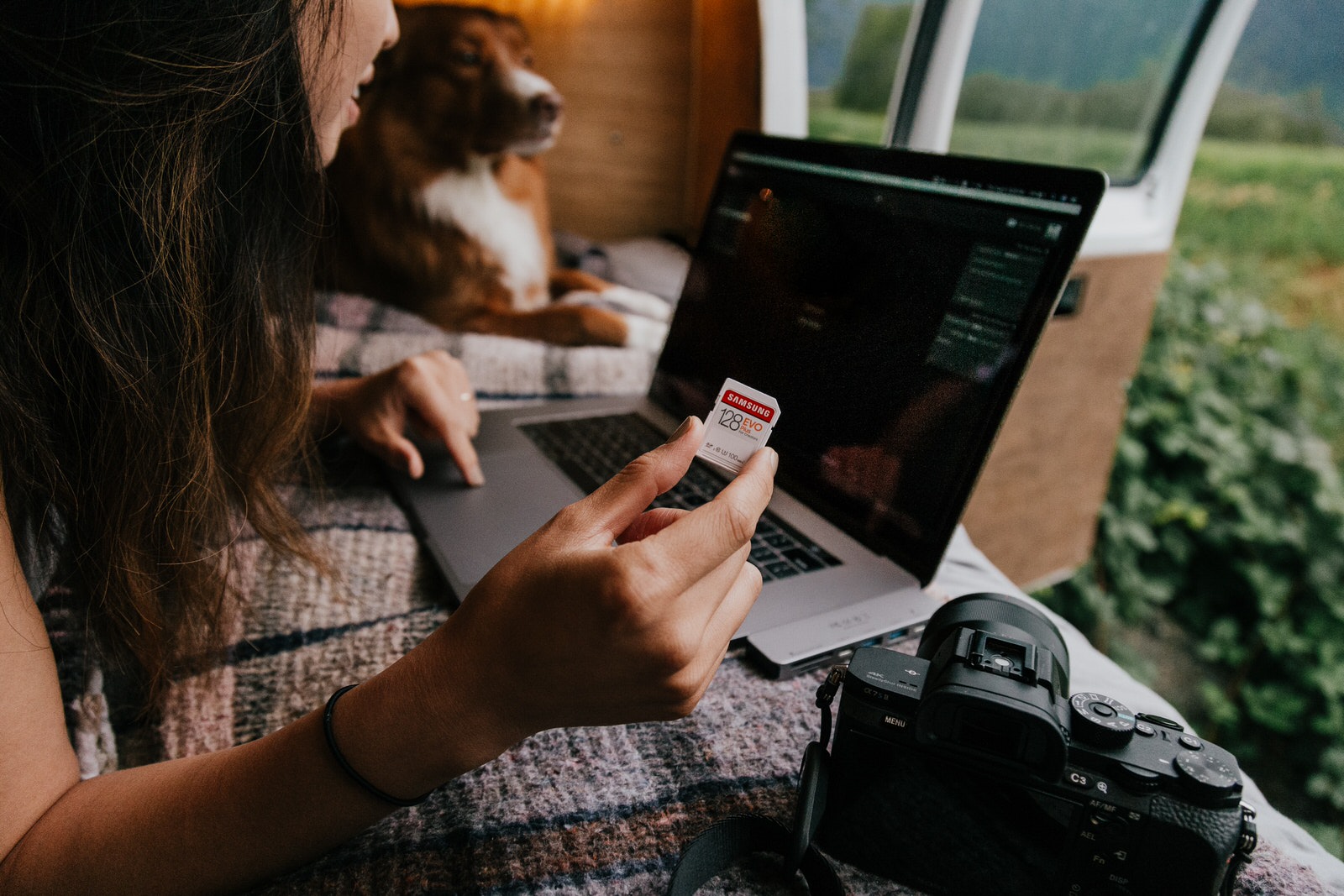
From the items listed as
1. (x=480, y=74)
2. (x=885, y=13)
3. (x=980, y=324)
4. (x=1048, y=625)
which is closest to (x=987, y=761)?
(x=1048, y=625)

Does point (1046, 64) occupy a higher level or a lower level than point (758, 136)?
higher

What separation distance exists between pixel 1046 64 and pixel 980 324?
4.51 ft

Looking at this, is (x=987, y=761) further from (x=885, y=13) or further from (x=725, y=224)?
(x=885, y=13)

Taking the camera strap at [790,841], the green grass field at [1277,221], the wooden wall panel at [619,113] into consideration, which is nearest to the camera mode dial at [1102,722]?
the camera strap at [790,841]

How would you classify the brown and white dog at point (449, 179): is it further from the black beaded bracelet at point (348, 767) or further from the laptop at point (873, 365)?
the black beaded bracelet at point (348, 767)

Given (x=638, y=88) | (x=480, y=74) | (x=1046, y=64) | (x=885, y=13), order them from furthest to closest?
(x=638, y=88) → (x=1046, y=64) → (x=885, y=13) → (x=480, y=74)

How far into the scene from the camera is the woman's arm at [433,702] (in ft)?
1.05

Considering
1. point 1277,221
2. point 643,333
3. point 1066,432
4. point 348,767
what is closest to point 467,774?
point 348,767

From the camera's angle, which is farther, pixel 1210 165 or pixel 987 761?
pixel 1210 165

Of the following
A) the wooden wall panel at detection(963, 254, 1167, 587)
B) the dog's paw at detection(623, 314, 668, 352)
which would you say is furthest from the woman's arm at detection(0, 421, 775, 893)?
the wooden wall panel at detection(963, 254, 1167, 587)

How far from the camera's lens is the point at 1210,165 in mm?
1716

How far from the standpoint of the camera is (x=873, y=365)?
50cm

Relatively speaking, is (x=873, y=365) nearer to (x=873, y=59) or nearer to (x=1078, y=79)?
(x=873, y=59)

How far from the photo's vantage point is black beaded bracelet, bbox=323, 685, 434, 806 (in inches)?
14.7
